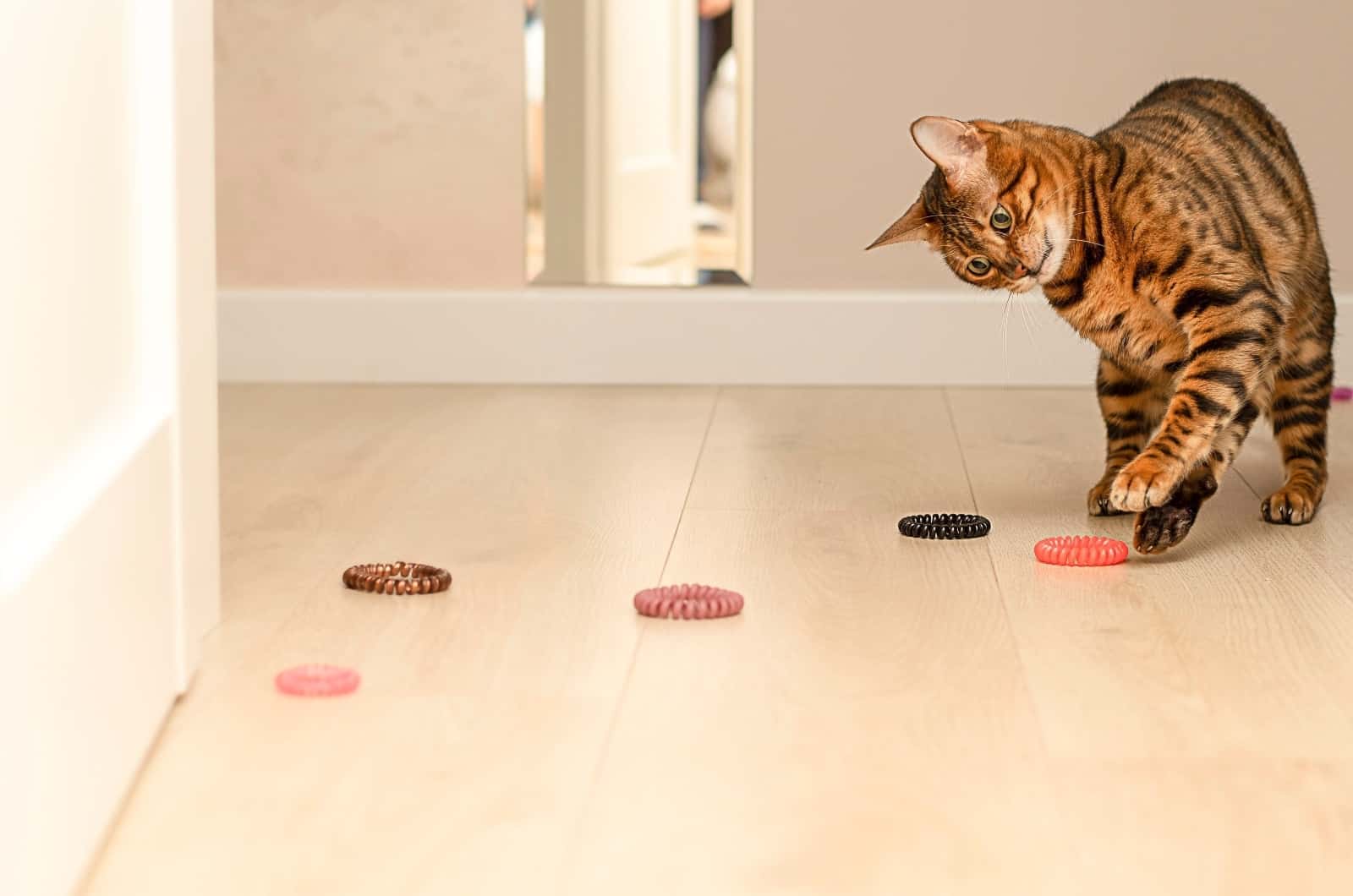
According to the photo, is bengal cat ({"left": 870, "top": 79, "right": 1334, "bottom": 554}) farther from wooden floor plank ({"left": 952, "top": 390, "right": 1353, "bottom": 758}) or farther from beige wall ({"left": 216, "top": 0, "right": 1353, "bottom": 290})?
beige wall ({"left": 216, "top": 0, "right": 1353, "bottom": 290})

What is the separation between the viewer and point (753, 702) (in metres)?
1.30

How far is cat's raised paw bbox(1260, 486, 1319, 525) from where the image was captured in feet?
6.53

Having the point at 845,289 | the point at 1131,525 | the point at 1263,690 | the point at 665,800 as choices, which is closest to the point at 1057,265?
the point at 1131,525

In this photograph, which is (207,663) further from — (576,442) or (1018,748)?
(576,442)

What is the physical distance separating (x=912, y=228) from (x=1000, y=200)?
0.14 m

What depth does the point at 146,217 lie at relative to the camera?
1286mm

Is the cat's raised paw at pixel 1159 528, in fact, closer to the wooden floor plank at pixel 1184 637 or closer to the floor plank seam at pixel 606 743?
the wooden floor plank at pixel 1184 637

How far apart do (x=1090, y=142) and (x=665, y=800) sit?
3.59 feet

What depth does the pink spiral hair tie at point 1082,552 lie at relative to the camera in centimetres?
175

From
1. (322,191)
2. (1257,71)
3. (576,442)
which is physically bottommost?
(576,442)

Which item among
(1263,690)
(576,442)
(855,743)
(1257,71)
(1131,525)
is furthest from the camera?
(1257,71)

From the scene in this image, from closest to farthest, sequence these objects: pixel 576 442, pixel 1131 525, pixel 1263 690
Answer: pixel 1263 690, pixel 1131 525, pixel 576 442

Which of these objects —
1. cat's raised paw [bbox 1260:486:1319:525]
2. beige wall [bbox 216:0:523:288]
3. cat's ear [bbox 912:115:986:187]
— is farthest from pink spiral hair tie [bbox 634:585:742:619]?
beige wall [bbox 216:0:523:288]

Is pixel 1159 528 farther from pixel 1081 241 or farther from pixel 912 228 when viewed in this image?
pixel 912 228
